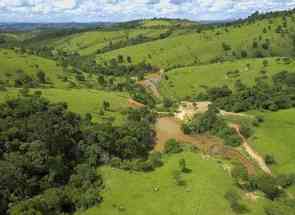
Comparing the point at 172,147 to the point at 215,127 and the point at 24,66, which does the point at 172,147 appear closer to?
the point at 215,127

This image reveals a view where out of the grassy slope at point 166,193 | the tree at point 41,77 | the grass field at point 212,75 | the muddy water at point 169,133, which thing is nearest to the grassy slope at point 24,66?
the tree at point 41,77

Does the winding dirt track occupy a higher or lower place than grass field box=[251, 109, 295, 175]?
lower

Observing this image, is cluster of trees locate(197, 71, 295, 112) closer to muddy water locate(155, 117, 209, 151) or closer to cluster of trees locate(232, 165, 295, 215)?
muddy water locate(155, 117, 209, 151)

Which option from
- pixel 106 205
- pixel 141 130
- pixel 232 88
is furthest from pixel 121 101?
pixel 106 205

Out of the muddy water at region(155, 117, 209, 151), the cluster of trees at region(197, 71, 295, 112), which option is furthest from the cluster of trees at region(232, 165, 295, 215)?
the cluster of trees at region(197, 71, 295, 112)

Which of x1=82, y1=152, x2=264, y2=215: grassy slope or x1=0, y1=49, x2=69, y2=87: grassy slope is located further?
x1=0, y1=49, x2=69, y2=87: grassy slope
